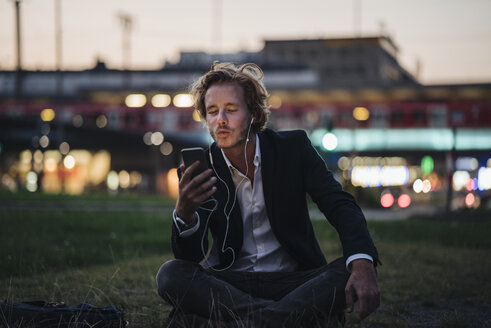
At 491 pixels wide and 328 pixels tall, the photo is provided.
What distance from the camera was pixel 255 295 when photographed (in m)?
3.04

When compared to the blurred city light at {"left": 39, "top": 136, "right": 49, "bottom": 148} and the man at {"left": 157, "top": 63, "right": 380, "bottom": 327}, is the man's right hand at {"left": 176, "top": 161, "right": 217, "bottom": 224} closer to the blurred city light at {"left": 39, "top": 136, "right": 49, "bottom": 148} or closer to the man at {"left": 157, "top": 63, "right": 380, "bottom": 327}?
the man at {"left": 157, "top": 63, "right": 380, "bottom": 327}

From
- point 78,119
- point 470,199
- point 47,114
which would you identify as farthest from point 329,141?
point 47,114

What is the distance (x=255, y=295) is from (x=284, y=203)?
513mm

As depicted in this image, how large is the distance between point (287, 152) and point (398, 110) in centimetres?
3236

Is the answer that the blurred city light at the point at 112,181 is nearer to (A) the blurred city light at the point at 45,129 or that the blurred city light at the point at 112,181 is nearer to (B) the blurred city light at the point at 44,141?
(B) the blurred city light at the point at 44,141

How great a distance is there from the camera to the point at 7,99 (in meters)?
37.3

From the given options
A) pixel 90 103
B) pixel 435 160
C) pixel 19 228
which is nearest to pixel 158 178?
pixel 90 103

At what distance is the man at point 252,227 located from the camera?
2799 millimetres

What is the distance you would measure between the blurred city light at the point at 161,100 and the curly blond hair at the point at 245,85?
33529mm

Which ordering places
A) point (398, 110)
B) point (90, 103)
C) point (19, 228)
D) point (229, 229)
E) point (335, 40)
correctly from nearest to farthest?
point (229, 229) < point (19, 228) < point (398, 110) < point (90, 103) < point (335, 40)

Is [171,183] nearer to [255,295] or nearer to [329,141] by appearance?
[329,141]

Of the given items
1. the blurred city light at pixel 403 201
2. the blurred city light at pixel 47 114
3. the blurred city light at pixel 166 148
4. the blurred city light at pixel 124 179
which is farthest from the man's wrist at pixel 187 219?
the blurred city light at pixel 124 179

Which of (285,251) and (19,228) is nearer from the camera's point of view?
(285,251)

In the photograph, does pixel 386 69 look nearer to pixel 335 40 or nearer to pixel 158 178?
pixel 335 40
